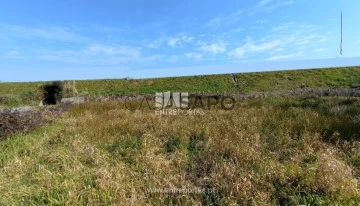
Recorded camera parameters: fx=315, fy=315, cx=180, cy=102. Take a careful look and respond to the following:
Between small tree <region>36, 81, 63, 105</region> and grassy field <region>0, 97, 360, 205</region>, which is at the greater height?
small tree <region>36, 81, 63, 105</region>

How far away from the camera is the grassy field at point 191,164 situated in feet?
13.6

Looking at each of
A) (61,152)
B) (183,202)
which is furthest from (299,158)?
(61,152)

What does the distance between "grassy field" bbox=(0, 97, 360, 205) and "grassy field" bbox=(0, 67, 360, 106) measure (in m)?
24.5

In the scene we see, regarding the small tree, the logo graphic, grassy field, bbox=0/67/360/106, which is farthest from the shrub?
the logo graphic

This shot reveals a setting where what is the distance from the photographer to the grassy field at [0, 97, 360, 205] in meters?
4.13

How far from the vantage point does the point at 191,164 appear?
522 centimetres

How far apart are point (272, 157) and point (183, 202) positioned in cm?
197

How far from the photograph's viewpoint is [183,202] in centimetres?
412

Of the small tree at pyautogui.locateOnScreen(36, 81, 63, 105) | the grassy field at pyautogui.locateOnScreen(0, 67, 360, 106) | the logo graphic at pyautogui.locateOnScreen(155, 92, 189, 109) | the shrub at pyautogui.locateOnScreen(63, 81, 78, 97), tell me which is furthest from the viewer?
the grassy field at pyautogui.locateOnScreen(0, 67, 360, 106)

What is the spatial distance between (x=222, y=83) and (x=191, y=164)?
3162 cm

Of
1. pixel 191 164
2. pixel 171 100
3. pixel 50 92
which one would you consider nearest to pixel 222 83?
pixel 50 92

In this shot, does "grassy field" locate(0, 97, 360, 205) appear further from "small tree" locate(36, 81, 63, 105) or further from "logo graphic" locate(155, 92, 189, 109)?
"small tree" locate(36, 81, 63, 105)

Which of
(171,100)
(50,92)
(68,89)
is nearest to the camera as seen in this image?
(171,100)

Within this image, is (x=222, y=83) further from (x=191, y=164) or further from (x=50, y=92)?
(x=191, y=164)
